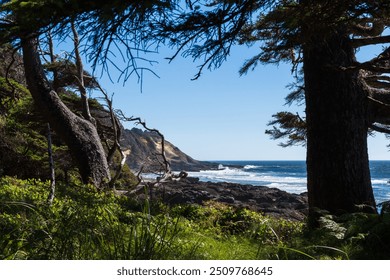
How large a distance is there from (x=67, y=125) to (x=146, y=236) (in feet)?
20.1

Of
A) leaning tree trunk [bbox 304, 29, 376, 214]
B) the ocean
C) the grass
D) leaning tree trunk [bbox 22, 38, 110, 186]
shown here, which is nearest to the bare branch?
leaning tree trunk [bbox 304, 29, 376, 214]

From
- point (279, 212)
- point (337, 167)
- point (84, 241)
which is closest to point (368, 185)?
point (337, 167)

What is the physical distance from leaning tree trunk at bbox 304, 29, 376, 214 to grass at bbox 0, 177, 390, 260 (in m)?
0.82

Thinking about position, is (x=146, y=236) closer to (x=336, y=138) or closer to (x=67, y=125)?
(x=336, y=138)

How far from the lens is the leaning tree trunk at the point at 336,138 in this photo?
6598mm

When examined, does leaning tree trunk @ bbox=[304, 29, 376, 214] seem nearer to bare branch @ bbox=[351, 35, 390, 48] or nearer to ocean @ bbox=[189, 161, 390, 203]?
bare branch @ bbox=[351, 35, 390, 48]

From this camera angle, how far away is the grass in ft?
9.90

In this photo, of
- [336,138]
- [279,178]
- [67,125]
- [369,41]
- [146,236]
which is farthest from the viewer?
[279,178]

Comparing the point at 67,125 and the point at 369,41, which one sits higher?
the point at 369,41

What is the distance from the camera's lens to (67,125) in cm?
855

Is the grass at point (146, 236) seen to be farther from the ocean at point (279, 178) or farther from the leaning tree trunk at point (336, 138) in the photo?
the ocean at point (279, 178)

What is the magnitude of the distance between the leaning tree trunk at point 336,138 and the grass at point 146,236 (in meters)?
0.82

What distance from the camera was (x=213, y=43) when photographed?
5.04 metres

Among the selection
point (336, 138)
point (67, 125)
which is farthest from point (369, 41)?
point (67, 125)
